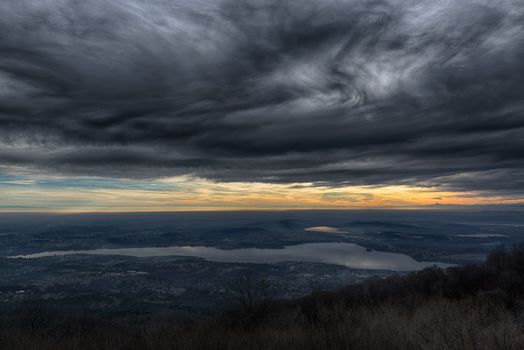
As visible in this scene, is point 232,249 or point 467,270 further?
point 232,249

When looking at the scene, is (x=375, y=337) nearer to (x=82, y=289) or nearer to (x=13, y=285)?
(x=82, y=289)

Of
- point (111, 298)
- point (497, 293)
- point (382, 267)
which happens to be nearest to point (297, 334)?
point (497, 293)

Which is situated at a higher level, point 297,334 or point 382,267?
point 297,334

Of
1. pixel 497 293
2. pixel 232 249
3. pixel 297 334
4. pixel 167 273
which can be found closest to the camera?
pixel 297 334

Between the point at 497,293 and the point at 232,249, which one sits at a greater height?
the point at 497,293

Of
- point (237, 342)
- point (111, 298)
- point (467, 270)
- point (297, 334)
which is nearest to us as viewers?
point (237, 342)

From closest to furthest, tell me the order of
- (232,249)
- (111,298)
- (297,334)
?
(297,334), (111,298), (232,249)

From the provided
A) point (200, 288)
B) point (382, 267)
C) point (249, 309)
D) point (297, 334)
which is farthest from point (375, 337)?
point (382, 267)

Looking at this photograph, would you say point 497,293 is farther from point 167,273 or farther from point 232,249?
point 232,249

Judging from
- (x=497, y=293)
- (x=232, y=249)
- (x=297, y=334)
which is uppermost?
(x=297, y=334)
